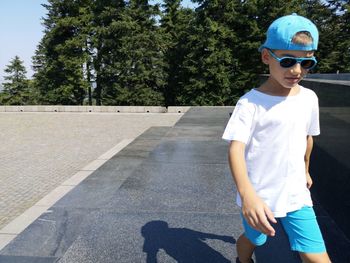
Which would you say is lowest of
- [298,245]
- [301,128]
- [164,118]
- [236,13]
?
[164,118]

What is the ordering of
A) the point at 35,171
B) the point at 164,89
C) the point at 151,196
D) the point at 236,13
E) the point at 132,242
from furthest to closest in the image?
1. the point at 164,89
2. the point at 236,13
3. the point at 35,171
4. the point at 151,196
5. the point at 132,242

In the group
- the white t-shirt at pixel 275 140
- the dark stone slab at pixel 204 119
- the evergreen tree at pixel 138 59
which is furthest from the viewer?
the evergreen tree at pixel 138 59

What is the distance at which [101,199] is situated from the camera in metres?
4.64

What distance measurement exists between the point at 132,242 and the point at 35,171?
514 centimetres

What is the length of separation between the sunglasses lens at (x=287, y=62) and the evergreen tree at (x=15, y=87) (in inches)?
1335

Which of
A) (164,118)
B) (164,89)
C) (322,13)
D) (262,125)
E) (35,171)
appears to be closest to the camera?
(262,125)

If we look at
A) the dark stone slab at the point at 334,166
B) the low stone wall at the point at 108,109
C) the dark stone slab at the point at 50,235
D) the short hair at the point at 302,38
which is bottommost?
the low stone wall at the point at 108,109

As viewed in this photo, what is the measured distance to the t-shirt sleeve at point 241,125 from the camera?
69.1 inches

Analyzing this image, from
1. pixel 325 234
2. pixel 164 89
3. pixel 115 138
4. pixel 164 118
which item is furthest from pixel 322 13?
pixel 325 234

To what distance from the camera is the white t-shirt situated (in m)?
1.79

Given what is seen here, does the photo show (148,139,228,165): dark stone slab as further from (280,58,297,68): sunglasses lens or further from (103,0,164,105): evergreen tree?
(103,0,164,105): evergreen tree

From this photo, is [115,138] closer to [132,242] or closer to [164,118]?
[164,118]

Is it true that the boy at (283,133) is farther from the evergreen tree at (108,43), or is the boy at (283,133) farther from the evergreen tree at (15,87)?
the evergreen tree at (15,87)

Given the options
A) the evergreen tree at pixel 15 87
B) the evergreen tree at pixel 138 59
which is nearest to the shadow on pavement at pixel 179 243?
the evergreen tree at pixel 138 59
